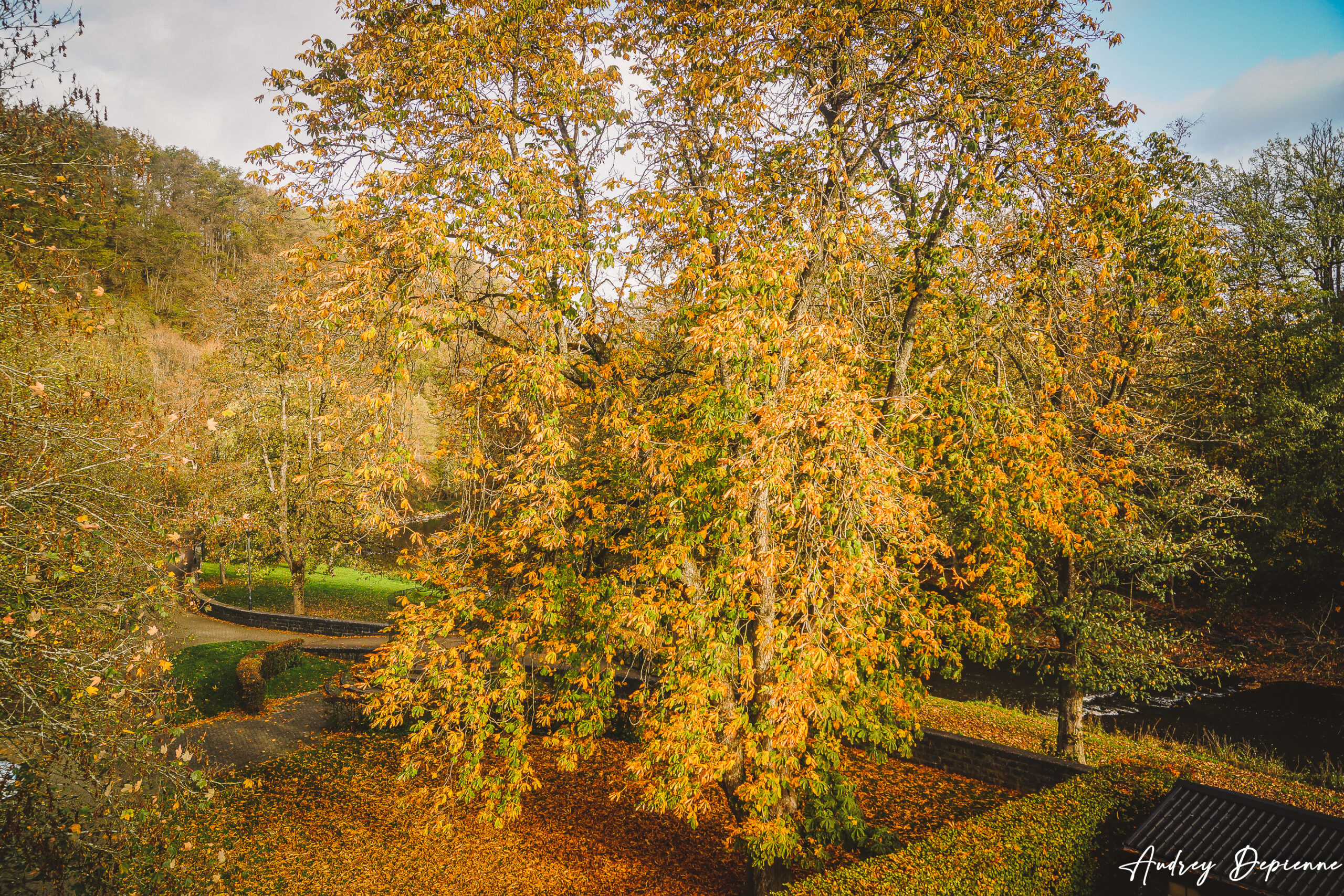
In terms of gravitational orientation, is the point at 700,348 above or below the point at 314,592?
above

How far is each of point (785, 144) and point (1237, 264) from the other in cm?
1485

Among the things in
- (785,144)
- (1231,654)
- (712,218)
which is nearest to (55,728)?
(712,218)

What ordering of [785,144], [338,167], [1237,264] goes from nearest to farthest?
1. [785,144]
2. [338,167]
3. [1237,264]

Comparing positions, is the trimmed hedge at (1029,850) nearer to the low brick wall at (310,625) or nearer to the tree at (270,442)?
the tree at (270,442)

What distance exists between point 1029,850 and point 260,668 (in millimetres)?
15839

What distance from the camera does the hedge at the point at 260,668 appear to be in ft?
46.1

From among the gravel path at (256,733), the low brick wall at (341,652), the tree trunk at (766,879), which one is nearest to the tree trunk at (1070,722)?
the tree trunk at (766,879)

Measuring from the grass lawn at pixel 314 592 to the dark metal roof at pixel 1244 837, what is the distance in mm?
23896

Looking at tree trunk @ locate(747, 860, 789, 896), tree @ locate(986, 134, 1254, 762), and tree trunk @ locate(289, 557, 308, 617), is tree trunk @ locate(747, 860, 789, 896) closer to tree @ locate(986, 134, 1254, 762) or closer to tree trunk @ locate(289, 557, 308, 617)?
tree @ locate(986, 134, 1254, 762)

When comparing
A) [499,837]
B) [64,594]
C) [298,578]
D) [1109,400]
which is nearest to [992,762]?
[1109,400]

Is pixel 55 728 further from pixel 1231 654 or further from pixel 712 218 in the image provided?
pixel 1231 654

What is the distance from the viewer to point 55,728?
183 inches
